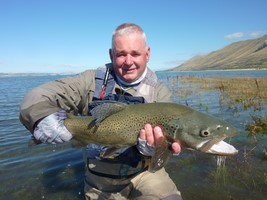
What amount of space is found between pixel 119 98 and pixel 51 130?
146 centimetres

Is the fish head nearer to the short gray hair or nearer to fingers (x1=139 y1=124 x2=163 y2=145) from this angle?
fingers (x1=139 y1=124 x2=163 y2=145)

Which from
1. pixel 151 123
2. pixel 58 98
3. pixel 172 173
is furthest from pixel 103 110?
pixel 172 173

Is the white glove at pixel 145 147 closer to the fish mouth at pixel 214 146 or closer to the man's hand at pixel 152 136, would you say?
the man's hand at pixel 152 136

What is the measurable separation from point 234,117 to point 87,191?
10372 mm

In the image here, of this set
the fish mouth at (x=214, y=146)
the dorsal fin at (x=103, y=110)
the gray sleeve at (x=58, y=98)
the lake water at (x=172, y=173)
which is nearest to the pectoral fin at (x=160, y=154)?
the fish mouth at (x=214, y=146)

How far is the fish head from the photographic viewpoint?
157 inches

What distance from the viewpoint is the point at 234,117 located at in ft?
46.1

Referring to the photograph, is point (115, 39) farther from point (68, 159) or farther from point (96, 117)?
point (68, 159)

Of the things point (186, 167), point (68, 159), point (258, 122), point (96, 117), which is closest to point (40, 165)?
point (68, 159)

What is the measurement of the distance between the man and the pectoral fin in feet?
0.94

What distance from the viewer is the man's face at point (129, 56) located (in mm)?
4906

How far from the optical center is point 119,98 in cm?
515

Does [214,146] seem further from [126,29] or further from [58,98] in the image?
[58,98]

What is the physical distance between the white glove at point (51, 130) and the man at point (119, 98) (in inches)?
0.9
